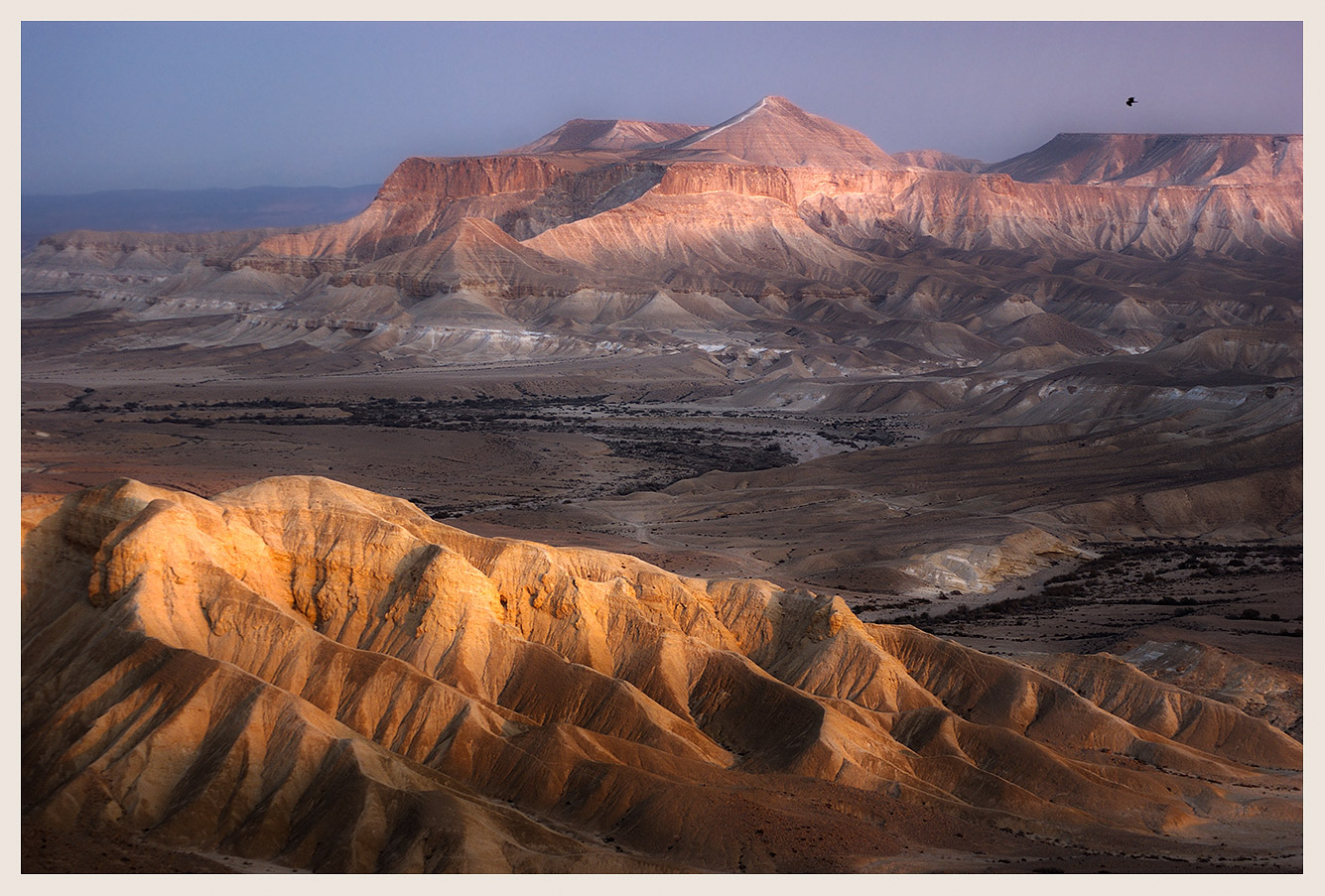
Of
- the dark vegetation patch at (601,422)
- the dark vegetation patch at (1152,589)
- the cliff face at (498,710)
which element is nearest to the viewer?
the cliff face at (498,710)

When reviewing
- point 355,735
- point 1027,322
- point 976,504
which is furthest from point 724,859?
point 1027,322

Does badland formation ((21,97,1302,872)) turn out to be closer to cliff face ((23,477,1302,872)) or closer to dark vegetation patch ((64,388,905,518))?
cliff face ((23,477,1302,872))

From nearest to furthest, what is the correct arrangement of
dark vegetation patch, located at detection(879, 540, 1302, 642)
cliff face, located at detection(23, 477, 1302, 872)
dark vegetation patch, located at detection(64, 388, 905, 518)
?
cliff face, located at detection(23, 477, 1302, 872), dark vegetation patch, located at detection(879, 540, 1302, 642), dark vegetation patch, located at detection(64, 388, 905, 518)

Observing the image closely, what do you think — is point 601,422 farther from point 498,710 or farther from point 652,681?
point 498,710

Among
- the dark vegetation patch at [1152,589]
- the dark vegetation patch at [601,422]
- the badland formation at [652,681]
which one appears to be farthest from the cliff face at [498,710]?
the dark vegetation patch at [601,422]

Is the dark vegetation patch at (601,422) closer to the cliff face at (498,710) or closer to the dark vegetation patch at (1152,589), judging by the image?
the dark vegetation patch at (1152,589)

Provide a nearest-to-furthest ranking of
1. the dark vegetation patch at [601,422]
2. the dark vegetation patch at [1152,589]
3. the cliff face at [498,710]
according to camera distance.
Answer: the cliff face at [498,710], the dark vegetation patch at [1152,589], the dark vegetation patch at [601,422]

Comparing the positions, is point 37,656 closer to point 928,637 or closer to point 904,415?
point 928,637

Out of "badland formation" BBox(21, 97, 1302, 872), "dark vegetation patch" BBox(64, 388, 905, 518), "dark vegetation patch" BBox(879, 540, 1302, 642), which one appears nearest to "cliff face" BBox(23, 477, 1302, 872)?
"badland formation" BBox(21, 97, 1302, 872)
